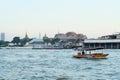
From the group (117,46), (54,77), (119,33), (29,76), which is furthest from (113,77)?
(119,33)

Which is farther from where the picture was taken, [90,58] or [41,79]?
[90,58]

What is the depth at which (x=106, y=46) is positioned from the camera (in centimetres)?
16800

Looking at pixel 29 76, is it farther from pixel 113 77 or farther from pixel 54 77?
pixel 113 77

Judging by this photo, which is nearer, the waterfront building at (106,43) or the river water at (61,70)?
the river water at (61,70)

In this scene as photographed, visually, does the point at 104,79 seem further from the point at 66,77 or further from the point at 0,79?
the point at 0,79

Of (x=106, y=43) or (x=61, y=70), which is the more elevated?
(x=106, y=43)

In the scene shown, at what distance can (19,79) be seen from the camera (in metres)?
32.2

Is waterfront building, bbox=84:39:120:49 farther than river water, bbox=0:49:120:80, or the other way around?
waterfront building, bbox=84:39:120:49

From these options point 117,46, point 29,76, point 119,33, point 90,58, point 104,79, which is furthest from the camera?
point 119,33

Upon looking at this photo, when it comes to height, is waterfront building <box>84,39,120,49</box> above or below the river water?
above

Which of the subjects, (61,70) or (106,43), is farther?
(106,43)

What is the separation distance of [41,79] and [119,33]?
158 metres

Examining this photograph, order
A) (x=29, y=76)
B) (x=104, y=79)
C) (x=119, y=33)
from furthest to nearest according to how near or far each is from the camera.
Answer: (x=119, y=33), (x=29, y=76), (x=104, y=79)

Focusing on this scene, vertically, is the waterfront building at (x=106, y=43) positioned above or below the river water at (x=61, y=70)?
above
